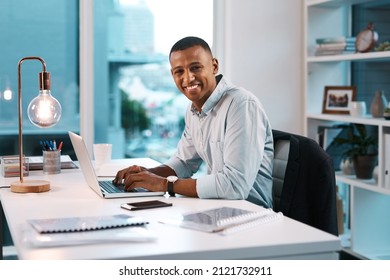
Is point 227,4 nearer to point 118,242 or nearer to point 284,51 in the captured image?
point 284,51

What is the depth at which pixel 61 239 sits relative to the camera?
1.47 m

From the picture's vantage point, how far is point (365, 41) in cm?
367

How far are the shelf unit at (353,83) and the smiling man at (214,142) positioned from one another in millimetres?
1349

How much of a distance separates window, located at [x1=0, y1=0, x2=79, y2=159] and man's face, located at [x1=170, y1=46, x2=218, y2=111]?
1.64 meters

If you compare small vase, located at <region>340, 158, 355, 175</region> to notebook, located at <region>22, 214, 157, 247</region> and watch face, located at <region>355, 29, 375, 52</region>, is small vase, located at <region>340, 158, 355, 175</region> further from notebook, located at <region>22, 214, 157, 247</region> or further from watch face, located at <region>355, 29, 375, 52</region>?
notebook, located at <region>22, 214, 157, 247</region>

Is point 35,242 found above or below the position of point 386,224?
above

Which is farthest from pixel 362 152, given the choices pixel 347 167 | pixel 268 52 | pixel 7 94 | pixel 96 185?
pixel 7 94

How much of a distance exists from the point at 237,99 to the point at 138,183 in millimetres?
508

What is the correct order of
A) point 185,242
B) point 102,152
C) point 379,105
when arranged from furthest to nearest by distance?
point 379,105 < point 102,152 < point 185,242

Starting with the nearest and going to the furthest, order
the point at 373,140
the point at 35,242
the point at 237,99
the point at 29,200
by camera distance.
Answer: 1. the point at 35,242
2. the point at 29,200
3. the point at 237,99
4. the point at 373,140

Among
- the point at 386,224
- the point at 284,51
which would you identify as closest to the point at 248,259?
the point at 386,224

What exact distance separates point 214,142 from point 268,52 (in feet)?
6.49

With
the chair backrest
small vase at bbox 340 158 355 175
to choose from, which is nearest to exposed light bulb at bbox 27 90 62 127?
the chair backrest

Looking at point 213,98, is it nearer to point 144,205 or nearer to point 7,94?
point 144,205
